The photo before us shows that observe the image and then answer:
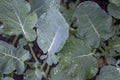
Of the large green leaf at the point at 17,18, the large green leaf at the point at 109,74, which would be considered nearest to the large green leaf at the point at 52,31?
the large green leaf at the point at 17,18

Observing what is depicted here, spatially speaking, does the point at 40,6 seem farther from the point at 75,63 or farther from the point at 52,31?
the point at 75,63

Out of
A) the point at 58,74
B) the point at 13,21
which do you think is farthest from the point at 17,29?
the point at 58,74

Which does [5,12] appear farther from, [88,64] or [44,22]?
[88,64]

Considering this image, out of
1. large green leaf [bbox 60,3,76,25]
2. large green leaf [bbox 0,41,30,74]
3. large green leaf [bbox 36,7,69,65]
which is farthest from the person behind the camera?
large green leaf [bbox 60,3,76,25]

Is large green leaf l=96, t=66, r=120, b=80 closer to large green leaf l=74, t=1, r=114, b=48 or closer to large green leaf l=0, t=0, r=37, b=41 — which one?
large green leaf l=74, t=1, r=114, b=48

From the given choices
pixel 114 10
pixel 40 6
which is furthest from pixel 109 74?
pixel 40 6

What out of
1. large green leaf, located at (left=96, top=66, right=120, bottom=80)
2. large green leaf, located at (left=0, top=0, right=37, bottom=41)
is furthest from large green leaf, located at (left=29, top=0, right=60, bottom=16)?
large green leaf, located at (left=96, top=66, right=120, bottom=80)
